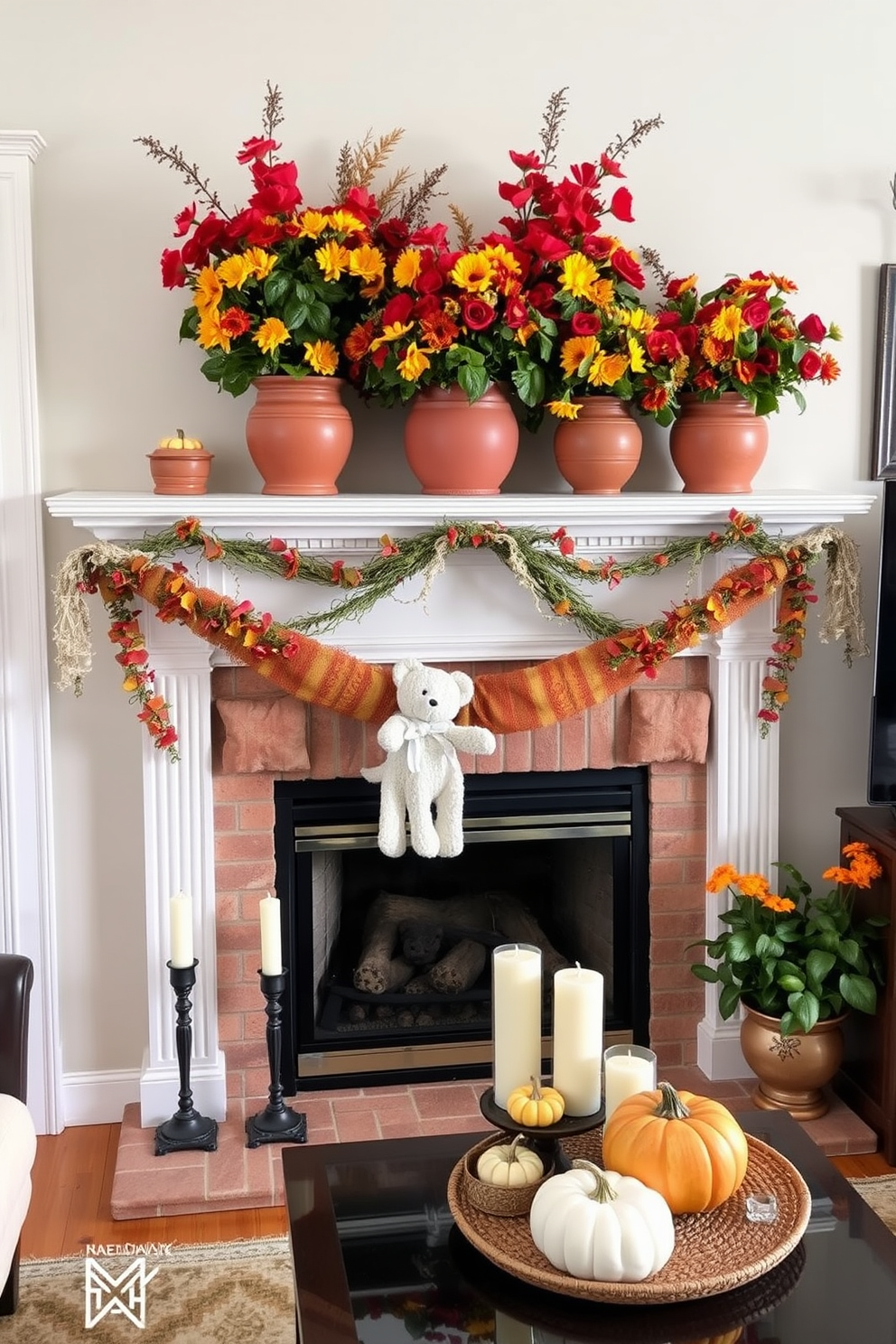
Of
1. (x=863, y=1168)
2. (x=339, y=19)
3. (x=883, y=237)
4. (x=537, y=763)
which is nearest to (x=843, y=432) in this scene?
(x=883, y=237)

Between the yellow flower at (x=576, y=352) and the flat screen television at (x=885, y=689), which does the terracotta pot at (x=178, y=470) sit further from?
the flat screen television at (x=885, y=689)

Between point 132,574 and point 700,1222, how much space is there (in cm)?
153

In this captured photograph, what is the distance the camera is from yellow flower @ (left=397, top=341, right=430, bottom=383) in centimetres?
247

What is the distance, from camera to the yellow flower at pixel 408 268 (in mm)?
2471

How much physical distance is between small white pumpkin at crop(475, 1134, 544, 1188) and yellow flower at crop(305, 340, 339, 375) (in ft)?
4.78

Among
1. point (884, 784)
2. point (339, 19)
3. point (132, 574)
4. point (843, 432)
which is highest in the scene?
point (339, 19)

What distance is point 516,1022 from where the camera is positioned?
5.76 feet

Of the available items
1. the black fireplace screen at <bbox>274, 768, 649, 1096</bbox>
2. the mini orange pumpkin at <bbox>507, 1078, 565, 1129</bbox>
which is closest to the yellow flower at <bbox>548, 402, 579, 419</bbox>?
the black fireplace screen at <bbox>274, 768, 649, 1096</bbox>

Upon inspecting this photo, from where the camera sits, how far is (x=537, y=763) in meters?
2.90

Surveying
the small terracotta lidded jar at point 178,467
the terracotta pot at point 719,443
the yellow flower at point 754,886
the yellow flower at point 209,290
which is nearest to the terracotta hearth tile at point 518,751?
the yellow flower at point 754,886

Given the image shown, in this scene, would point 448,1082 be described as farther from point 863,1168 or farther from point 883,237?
point 883,237

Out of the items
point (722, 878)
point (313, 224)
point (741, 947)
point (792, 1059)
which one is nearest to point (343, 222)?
point (313, 224)

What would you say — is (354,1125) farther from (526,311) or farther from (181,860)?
(526,311)

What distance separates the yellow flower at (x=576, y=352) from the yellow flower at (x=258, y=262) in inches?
22.5
